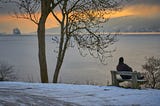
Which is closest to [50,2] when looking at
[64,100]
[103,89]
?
[103,89]

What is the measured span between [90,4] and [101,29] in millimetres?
1725

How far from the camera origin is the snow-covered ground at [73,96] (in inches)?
365

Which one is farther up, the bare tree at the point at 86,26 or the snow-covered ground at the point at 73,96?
the bare tree at the point at 86,26

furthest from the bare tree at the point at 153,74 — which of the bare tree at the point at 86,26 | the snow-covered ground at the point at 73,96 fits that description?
the snow-covered ground at the point at 73,96

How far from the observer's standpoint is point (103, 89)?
1208 centimetres

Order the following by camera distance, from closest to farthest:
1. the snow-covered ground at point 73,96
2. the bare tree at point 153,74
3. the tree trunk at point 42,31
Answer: the snow-covered ground at point 73,96, the tree trunk at point 42,31, the bare tree at point 153,74

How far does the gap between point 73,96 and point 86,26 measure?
10008 mm

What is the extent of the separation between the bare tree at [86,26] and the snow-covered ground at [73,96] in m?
7.32

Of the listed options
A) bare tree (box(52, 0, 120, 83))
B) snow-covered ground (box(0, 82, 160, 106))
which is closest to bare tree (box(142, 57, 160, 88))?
bare tree (box(52, 0, 120, 83))

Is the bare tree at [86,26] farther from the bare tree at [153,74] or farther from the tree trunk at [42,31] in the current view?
the bare tree at [153,74]

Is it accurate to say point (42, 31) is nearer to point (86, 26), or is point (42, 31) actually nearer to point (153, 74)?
point (86, 26)

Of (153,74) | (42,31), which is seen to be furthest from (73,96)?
(153,74)

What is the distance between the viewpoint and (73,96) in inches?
412

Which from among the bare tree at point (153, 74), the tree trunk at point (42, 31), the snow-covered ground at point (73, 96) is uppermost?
the tree trunk at point (42, 31)
